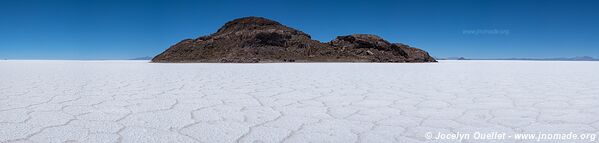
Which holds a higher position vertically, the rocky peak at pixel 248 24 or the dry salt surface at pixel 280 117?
the rocky peak at pixel 248 24

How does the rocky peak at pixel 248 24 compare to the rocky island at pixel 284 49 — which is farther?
the rocky peak at pixel 248 24

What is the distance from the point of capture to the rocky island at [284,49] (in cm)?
3253

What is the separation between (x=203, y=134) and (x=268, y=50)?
31.3 metres

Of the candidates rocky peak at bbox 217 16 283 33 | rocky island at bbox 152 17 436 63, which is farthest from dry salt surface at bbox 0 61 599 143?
rocky peak at bbox 217 16 283 33

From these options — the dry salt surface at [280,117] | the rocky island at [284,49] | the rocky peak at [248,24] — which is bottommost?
the dry salt surface at [280,117]

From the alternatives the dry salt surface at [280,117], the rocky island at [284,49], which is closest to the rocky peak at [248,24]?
the rocky island at [284,49]

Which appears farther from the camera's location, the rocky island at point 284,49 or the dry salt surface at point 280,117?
the rocky island at point 284,49

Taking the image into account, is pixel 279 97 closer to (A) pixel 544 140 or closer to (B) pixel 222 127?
(B) pixel 222 127

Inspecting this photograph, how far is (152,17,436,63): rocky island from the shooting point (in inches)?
1281

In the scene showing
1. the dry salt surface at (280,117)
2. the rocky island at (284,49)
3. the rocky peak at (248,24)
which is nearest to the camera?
the dry salt surface at (280,117)

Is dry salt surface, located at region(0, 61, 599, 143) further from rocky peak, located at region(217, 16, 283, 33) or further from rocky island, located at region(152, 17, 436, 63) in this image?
rocky peak, located at region(217, 16, 283, 33)

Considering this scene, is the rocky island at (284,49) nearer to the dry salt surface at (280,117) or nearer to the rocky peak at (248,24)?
the rocky peak at (248,24)

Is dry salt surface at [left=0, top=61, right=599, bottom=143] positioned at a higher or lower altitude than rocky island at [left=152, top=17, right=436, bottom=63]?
lower

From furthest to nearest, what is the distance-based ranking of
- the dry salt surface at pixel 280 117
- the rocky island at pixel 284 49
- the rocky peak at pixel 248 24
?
the rocky peak at pixel 248 24
the rocky island at pixel 284 49
the dry salt surface at pixel 280 117
